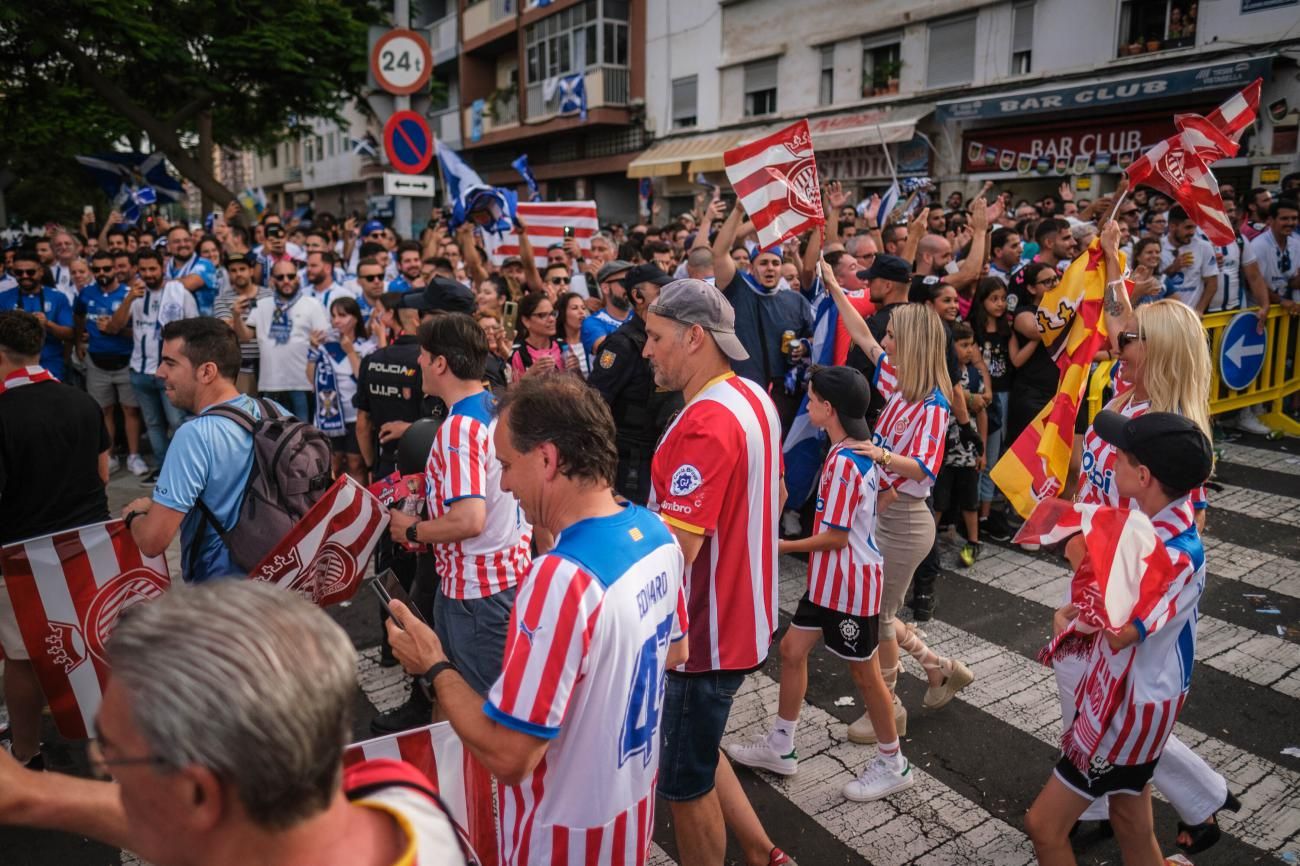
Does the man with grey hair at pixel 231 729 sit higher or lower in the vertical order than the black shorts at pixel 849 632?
higher

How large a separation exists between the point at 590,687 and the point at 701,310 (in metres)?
1.44

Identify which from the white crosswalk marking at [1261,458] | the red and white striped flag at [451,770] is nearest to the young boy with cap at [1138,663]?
the red and white striped flag at [451,770]

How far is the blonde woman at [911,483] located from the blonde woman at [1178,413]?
746mm

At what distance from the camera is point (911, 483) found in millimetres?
4555

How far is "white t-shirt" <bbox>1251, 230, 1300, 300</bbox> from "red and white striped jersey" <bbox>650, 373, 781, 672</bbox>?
9243mm

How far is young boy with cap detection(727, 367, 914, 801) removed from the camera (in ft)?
12.6

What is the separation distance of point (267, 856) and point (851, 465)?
296 cm

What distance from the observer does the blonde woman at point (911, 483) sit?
4.45m

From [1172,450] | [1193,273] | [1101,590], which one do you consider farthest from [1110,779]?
[1193,273]

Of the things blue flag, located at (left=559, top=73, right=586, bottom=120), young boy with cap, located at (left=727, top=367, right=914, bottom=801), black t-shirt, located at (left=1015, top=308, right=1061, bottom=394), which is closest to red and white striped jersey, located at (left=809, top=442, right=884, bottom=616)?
young boy with cap, located at (left=727, top=367, right=914, bottom=801)

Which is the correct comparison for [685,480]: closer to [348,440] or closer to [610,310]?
[610,310]

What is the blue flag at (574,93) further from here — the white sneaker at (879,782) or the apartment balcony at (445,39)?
the white sneaker at (879,782)

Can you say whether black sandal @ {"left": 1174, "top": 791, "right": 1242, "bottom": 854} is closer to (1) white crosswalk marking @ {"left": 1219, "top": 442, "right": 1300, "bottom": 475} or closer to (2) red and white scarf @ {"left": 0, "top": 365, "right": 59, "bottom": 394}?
(2) red and white scarf @ {"left": 0, "top": 365, "right": 59, "bottom": 394}

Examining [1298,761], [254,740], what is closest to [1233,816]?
[1298,761]
